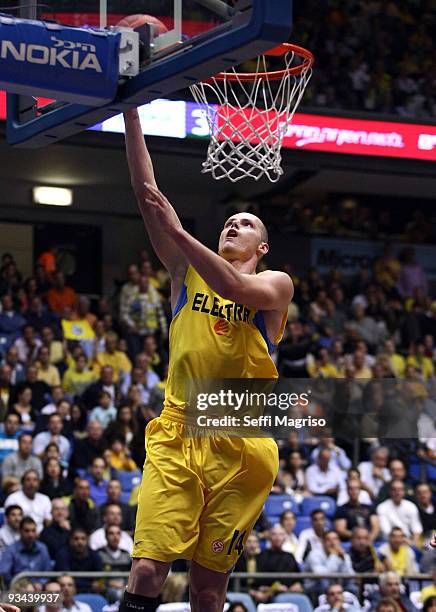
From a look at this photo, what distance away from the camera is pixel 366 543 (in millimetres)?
11664

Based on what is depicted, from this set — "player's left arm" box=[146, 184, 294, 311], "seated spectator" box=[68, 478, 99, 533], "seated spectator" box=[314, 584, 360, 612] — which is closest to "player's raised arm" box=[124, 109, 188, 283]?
"player's left arm" box=[146, 184, 294, 311]

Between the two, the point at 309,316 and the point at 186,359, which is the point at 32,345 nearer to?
the point at 309,316

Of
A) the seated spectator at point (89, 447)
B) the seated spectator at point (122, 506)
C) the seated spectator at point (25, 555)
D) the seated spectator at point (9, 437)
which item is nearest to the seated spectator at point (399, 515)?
the seated spectator at point (122, 506)

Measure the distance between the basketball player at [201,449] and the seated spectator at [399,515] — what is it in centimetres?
687

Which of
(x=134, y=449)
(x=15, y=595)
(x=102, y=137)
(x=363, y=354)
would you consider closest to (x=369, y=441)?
(x=363, y=354)

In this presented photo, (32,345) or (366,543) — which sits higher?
(32,345)

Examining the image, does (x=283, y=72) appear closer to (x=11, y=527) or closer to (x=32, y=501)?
(x=11, y=527)

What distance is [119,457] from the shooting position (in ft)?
41.5

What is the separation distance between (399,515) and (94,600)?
3.85 m

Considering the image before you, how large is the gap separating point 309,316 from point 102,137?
3.83m

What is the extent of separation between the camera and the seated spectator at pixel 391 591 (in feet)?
34.6

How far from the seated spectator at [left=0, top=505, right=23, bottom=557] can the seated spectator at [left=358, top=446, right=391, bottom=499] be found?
158 inches

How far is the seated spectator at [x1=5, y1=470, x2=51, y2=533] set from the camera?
11.2 meters

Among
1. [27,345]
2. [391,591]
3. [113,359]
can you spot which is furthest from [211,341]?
[113,359]
